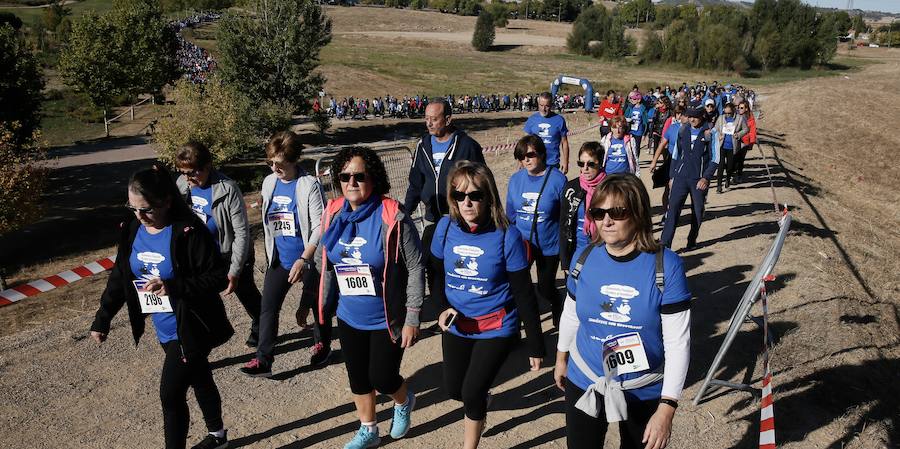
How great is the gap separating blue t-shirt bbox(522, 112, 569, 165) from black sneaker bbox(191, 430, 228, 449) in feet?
19.1

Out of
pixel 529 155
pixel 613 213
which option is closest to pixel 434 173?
pixel 529 155

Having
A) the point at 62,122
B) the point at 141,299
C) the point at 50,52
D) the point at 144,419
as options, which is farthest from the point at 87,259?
the point at 50,52

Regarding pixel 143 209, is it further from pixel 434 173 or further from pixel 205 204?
pixel 434 173

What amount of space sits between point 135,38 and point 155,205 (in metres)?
48.9

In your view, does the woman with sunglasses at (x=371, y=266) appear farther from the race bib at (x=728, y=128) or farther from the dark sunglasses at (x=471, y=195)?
the race bib at (x=728, y=128)

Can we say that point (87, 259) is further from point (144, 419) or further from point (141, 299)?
point (141, 299)

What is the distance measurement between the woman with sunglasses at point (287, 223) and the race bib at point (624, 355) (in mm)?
2889

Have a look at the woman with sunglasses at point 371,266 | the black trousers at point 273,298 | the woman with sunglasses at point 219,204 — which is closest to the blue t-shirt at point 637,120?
the black trousers at point 273,298

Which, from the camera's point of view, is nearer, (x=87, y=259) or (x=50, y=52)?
(x=87, y=259)

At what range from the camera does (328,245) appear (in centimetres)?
414

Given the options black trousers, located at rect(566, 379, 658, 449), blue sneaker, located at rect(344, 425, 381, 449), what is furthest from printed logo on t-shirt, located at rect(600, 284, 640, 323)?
blue sneaker, located at rect(344, 425, 381, 449)

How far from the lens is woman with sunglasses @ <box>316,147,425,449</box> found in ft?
13.0

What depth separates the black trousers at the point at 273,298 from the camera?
17.8 ft

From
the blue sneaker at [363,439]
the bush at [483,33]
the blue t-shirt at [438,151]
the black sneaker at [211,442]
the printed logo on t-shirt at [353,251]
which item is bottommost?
the black sneaker at [211,442]
